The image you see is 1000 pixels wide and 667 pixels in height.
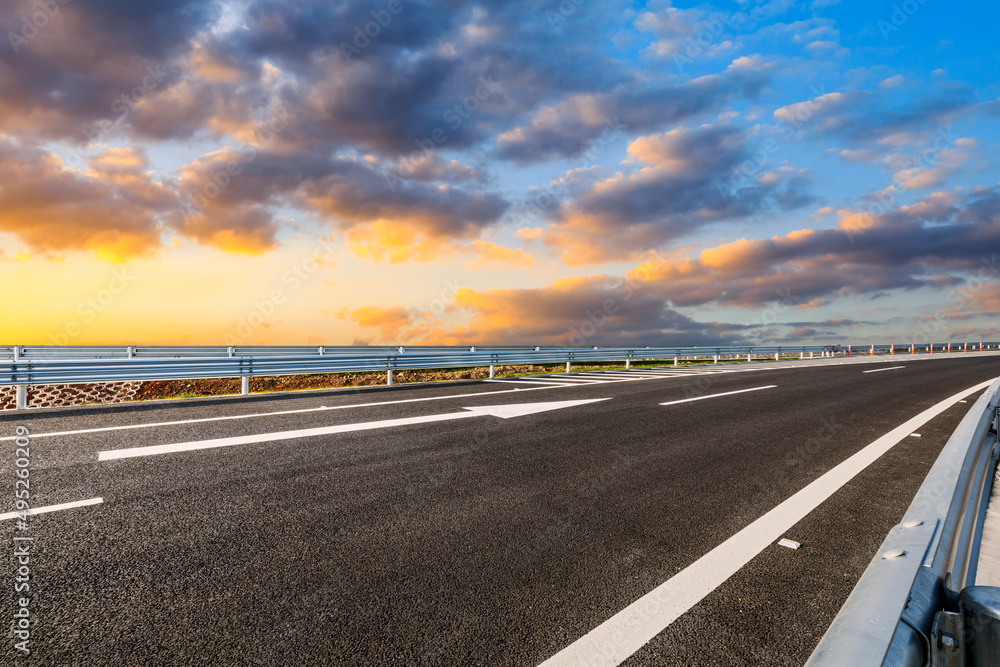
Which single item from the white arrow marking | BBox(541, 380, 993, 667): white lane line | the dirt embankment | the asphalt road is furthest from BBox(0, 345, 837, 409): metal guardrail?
BBox(541, 380, 993, 667): white lane line

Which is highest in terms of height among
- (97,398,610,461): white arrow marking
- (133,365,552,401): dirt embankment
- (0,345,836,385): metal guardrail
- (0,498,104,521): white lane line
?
(0,345,836,385): metal guardrail

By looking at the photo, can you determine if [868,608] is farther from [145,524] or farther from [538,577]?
[145,524]

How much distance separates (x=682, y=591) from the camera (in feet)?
9.86

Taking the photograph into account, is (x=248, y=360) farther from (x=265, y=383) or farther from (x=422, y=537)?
(x=422, y=537)

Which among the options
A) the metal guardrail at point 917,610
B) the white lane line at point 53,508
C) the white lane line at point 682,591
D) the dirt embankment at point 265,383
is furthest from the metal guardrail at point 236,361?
the metal guardrail at point 917,610

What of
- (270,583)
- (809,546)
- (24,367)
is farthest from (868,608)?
(24,367)

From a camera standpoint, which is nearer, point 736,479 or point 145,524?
point 145,524

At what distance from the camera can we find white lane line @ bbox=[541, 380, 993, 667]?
2.42m

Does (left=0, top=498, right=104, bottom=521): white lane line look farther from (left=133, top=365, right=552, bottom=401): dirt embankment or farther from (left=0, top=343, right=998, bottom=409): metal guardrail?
(left=133, top=365, right=552, bottom=401): dirt embankment

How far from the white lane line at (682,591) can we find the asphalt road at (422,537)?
6 cm

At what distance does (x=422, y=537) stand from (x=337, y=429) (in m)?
3.91

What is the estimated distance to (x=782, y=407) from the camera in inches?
401

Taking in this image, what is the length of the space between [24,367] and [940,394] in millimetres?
20522

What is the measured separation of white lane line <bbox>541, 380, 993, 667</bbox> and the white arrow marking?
454 centimetres
